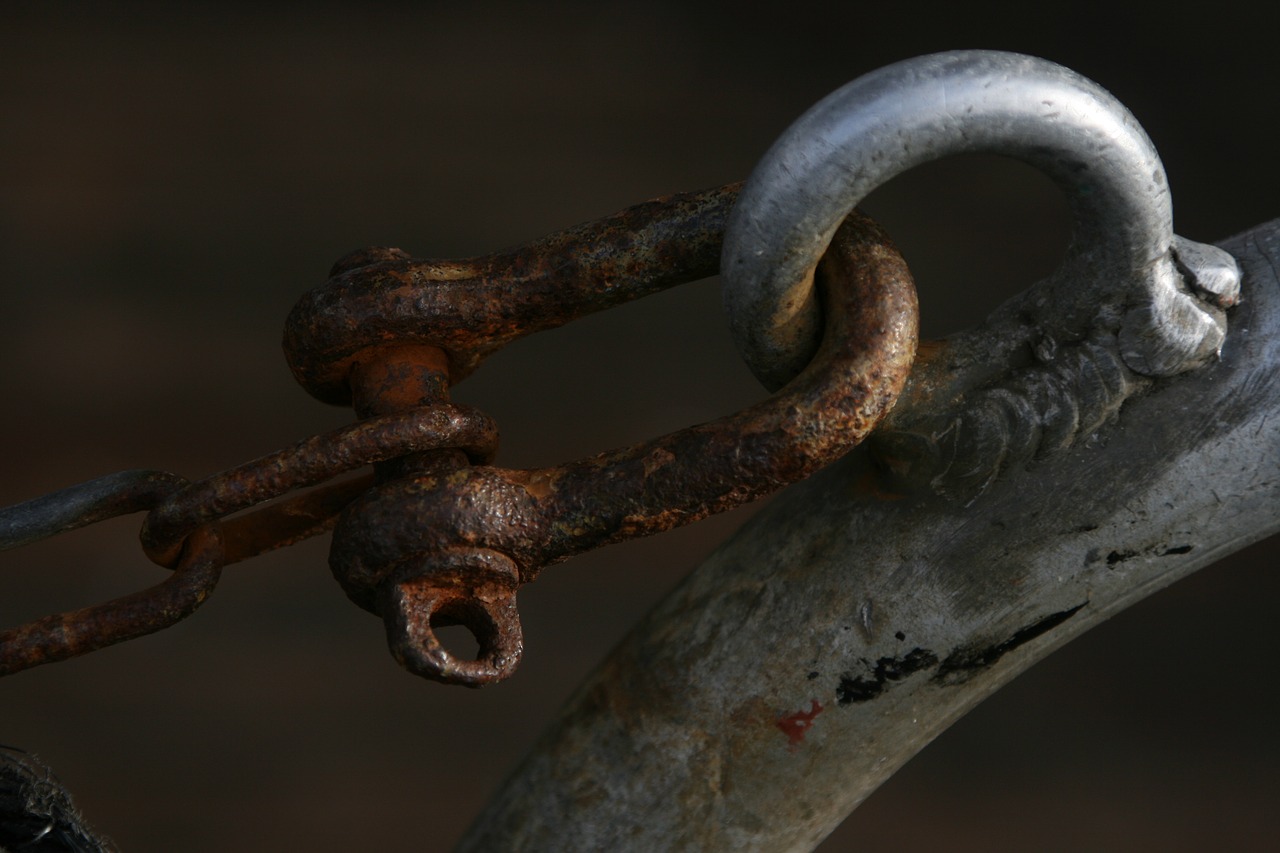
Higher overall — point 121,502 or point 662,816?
point 121,502

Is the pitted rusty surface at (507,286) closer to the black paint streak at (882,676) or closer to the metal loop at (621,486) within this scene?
the metal loop at (621,486)

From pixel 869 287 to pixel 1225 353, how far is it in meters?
0.16

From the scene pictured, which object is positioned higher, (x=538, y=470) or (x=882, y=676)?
(x=538, y=470)

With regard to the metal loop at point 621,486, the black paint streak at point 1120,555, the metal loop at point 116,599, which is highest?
the metal loop at point 116,599

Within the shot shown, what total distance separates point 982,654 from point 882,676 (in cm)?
4

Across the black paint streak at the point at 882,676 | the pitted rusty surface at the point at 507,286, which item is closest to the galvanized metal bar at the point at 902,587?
the black paint streak at the point at 882,676

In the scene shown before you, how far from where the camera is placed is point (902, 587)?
1.91ft

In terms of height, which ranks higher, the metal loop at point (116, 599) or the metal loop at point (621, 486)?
the metal loop at point (116, 599)

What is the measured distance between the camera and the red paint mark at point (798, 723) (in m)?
0.60

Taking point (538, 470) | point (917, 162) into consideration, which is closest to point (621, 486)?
point (538, 470)

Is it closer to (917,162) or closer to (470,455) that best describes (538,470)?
(470,455)

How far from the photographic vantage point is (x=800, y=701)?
60 centimetres

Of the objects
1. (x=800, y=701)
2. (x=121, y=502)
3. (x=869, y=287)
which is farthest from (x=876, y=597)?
(x=121, y=502)

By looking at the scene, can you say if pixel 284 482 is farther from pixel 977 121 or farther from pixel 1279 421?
pixel 1279 421
